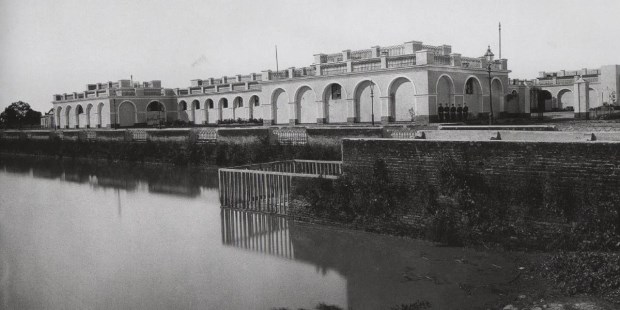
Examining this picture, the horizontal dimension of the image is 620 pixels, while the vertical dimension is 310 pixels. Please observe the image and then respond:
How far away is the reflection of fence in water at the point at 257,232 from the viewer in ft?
43.2

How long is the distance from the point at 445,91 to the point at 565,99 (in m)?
21.0

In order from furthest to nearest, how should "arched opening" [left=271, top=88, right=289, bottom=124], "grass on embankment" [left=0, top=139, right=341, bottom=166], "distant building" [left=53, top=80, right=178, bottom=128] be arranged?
1. "distant building" [left=53, top=80, right=178, bottom=128]
2. "arched opening" [left=271, top=88, right=289, bottom=124]
3. "grass on embankment" [left=0, top=139, right=341, bottom=166]

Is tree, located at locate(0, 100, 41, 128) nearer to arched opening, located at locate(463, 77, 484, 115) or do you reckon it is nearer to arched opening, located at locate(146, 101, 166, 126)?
arched opening, located at locate(146, 101, 166, 126)

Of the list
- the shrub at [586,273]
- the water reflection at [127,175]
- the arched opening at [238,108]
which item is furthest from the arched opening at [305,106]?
the shrub at [586,273]

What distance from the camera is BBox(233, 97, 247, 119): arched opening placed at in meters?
49.4

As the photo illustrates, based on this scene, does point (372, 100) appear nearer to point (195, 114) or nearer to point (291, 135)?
point (291, 135)

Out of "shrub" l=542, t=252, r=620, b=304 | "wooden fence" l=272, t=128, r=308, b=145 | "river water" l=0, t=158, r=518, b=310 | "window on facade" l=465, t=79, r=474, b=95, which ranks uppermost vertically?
"window on facade" l=465, t=79, r=474, b=95

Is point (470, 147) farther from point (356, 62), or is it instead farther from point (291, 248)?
point (356, 62)

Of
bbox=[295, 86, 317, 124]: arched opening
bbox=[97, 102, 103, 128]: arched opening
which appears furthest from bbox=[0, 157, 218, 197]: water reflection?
bbox=[97, 102, 103, 128]: arched opening

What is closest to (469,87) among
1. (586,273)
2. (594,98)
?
(594,98)

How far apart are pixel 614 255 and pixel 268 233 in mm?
7819

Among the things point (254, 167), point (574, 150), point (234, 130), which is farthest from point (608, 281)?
point (234, 130)

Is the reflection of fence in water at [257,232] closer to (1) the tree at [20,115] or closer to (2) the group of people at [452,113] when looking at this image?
(2) the group of people at [452,113]

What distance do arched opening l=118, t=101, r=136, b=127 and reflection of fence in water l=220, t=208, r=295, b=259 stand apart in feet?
127
